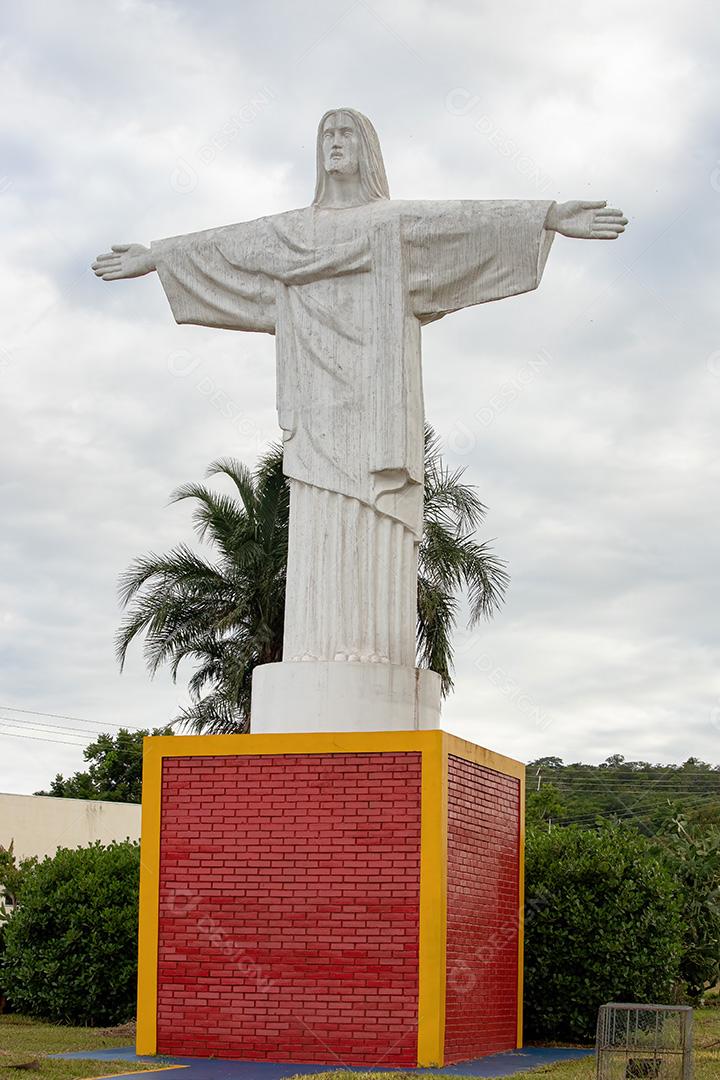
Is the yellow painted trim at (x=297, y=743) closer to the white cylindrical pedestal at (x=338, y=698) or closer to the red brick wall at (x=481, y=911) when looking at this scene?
the white cylindrical pedestal at (x=338, y=698)

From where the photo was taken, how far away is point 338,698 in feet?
36.9

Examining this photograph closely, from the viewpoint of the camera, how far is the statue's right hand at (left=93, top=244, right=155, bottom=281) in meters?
13.0

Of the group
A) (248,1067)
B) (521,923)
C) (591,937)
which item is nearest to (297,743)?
(248,1067)

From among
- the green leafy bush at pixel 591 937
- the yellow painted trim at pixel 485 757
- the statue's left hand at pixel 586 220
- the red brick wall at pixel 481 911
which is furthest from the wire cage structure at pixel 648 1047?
the statue's left hand at pixel 586 220

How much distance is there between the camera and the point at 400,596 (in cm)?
1182

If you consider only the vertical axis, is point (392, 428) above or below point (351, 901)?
above

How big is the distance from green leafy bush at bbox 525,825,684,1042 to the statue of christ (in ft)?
12.0

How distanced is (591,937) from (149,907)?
4.70 meters

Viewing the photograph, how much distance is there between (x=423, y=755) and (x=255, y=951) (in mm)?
1953

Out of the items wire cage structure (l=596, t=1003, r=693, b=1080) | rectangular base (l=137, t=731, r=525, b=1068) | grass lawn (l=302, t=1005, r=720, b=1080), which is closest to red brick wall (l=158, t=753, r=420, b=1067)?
rectangular base (l=137, t=731, r=525, b=1068)

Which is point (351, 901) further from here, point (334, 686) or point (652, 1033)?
point (652, 1033)

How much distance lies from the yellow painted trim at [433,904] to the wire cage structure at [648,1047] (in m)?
1.27

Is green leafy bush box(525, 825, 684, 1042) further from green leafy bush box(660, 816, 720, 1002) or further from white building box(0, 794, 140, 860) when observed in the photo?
white building box(0, 794, 140, 860)

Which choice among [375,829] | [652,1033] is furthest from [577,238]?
[652,1033]
